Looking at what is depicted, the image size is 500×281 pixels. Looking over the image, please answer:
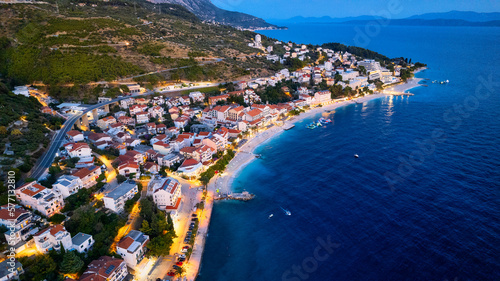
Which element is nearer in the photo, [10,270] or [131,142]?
[10,270]

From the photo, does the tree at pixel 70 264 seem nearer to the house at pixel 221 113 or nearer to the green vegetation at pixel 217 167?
the green vegetation at pixel 217 167

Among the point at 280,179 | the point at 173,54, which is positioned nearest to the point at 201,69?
the point at 173,54

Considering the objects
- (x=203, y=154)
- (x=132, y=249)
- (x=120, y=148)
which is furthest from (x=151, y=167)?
(x=132, y=249)

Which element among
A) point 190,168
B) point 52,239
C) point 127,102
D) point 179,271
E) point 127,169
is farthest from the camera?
point 127,102

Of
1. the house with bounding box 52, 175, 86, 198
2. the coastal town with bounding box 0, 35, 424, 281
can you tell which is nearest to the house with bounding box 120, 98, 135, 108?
the coastal town with bounding box 0, 35, 424, 281

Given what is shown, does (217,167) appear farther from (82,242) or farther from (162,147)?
(82,242)

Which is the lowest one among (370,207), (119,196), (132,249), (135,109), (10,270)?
(370,207)

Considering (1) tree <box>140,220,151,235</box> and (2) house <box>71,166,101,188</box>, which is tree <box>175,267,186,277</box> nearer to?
(1) tree <box>140,220,151,235</box>
